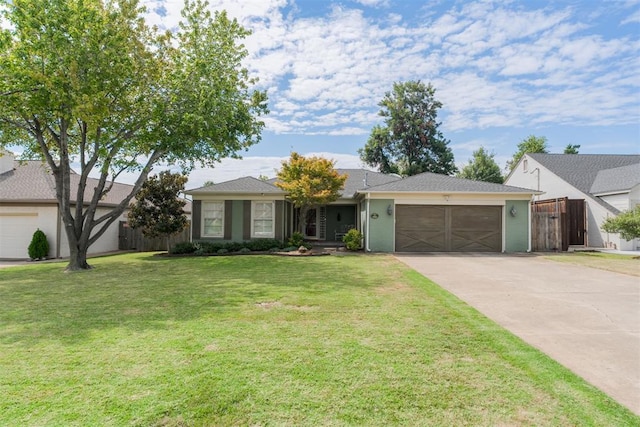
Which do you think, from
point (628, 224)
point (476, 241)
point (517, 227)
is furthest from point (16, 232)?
point (628, 224)

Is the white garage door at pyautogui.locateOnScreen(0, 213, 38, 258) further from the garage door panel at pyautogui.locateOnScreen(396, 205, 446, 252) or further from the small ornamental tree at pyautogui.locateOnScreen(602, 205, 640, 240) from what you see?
the small ornamental tree at pyautogui.locateOnScreen(602, 205, 640, 240)

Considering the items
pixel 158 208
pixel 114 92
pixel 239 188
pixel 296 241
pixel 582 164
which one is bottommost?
pixel 296 241

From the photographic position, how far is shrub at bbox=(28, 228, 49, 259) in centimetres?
1373

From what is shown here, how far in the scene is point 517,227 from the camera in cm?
1479

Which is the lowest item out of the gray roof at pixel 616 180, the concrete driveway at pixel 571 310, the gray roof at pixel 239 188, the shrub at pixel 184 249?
the concrete driveway at pixel 571 310

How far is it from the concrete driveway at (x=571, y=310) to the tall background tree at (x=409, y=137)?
78.8 ft

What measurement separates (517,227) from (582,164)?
10038mm

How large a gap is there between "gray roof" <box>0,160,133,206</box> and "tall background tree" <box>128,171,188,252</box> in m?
3.35

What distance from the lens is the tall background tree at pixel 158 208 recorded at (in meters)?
14.3

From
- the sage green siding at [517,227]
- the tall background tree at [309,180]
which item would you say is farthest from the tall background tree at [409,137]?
the tall background tree at [309,180]

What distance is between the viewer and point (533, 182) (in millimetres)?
21875

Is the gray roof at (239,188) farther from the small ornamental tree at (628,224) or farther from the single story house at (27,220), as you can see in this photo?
the small ornamental tree at (628,224)

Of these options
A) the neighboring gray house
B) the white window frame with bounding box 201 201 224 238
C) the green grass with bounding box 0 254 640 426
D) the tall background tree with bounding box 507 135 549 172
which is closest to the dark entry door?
the neighboring gray house

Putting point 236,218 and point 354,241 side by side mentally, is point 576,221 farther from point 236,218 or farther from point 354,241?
point 236,218
